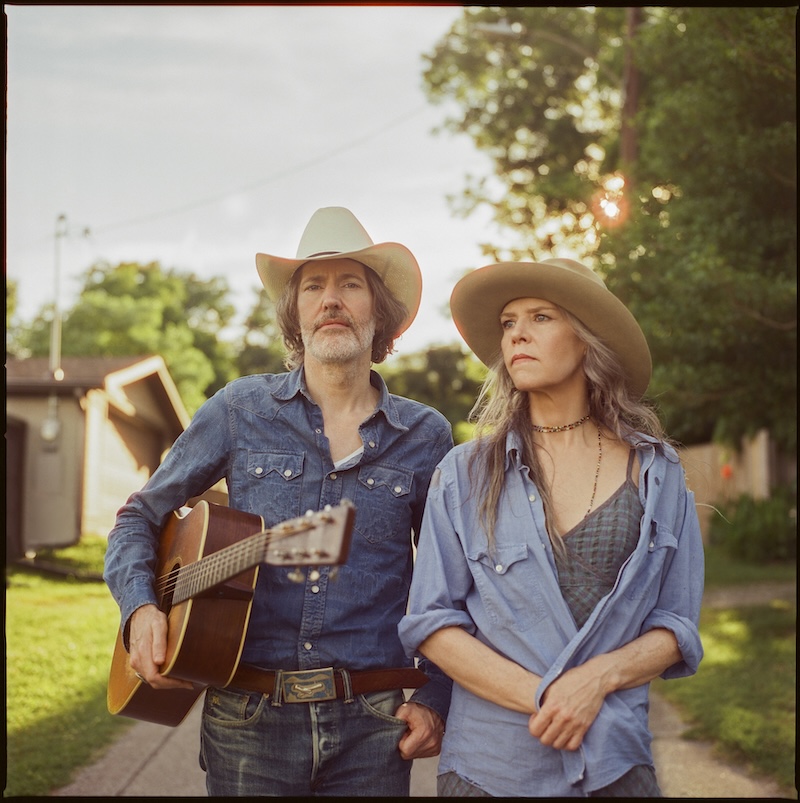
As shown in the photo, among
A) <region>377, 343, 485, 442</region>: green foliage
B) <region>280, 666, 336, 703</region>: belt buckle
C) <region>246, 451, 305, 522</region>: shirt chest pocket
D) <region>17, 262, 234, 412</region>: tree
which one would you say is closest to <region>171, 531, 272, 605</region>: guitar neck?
<region>246, 451, 305, 522</region>: shirt chest pocket

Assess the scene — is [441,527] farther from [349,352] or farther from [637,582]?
[349,352]

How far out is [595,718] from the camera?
2.60 metres

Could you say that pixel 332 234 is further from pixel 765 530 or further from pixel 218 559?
pixel 765 530

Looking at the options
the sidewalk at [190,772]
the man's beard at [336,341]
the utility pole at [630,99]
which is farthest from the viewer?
the utility pole at [630,99]

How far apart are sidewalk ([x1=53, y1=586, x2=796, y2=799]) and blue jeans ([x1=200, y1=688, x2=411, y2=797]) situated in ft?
9.80

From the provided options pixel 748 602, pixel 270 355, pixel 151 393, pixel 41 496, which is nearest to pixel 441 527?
pixel 748 602

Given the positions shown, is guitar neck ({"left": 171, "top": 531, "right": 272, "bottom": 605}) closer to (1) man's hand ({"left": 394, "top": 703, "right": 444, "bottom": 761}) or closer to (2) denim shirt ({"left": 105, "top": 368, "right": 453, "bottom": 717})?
(2) denim shirt ({"left": 105, "top": 368, "right": 453, "bottom": 717})

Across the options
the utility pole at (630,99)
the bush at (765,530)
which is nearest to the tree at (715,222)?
the utility pole at (630,99)

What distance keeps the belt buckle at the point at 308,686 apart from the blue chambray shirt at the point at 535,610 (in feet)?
1.25

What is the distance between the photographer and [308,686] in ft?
10.0

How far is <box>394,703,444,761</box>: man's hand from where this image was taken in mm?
3070

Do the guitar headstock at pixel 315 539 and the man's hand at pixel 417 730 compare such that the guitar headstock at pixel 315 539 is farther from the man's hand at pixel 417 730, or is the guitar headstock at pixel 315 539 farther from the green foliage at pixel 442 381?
the green foliage at pixel 442 381

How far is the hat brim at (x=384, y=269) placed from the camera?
354 cm

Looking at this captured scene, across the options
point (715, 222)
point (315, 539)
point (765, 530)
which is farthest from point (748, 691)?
point (765, 530)
